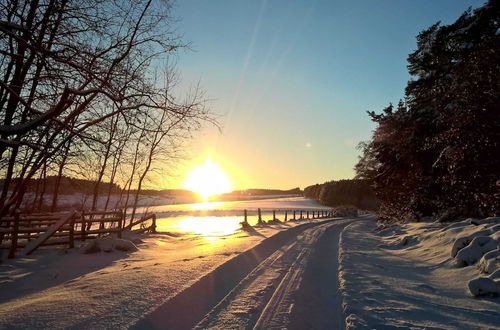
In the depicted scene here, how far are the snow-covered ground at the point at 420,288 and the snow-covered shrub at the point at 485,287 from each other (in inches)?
4.1

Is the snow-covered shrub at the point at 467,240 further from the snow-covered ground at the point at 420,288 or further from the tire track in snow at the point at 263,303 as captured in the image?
the tire track in snow at the point at 263,303

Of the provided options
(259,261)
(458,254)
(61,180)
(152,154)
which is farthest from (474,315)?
(152,154)

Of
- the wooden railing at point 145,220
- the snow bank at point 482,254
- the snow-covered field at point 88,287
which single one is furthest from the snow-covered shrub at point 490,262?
the wooden railing at point 145,220

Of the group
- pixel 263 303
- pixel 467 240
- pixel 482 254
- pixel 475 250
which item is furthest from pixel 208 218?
pixel 263 303

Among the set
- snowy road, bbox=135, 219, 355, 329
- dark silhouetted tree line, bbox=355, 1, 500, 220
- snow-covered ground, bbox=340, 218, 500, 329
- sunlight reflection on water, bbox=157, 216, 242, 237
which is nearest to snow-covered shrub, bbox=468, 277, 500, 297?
snow-covered ground, bbox=340, 218, 500, 329

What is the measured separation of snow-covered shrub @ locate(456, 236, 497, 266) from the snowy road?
2.76 meters

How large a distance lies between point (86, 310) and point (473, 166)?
39.2 ft

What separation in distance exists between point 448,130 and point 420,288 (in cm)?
861

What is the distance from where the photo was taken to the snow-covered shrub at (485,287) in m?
5.17

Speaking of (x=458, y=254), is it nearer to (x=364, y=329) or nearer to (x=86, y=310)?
(x=364, y=329)

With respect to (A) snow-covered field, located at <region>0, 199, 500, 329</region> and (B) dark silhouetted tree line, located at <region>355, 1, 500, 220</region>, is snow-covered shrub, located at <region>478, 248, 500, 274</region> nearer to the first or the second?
(A) snow-covered field, located at <region>0, 199, 500, 329</region>

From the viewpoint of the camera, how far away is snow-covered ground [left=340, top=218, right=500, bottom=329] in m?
4.23

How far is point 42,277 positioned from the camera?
7.04 meters

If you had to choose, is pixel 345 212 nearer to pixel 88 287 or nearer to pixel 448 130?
pixel 448 130
